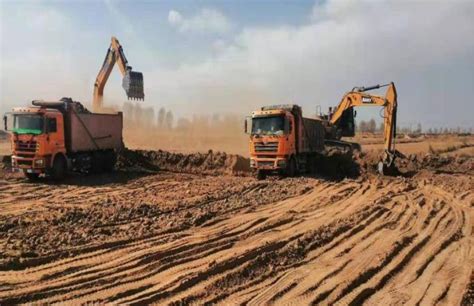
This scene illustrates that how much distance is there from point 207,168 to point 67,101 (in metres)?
8.01

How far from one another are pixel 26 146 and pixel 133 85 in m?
6.80

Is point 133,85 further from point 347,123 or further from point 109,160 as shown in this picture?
point 347,123

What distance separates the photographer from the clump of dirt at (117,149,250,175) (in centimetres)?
2425

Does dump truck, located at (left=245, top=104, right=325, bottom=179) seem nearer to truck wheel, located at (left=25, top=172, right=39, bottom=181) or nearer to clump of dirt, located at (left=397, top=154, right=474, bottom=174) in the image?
clump of dirt, located at (left=397, top=154, right=474, bottom=174)

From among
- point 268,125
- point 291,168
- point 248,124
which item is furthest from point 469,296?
point 248,124

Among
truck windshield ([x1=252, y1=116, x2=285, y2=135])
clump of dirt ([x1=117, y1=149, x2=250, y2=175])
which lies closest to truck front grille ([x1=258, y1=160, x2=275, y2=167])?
truck windshield ([x1=252, y1=116, x2=285, y2=135])

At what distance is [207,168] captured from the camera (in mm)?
24453

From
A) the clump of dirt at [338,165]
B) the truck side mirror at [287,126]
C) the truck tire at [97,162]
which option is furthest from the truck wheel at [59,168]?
the clump of dirt at [338,165]

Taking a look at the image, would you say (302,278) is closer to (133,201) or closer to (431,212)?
(431,212)

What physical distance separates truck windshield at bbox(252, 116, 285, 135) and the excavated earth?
4.27 m

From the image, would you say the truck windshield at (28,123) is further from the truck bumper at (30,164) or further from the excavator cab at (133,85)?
the excavator cab at (133,85)

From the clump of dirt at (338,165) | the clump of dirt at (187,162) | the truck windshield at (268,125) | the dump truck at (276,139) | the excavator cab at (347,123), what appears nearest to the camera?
the dump truck at (276,139)

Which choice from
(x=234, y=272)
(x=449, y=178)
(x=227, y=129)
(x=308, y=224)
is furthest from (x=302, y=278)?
(x=227, y=129)

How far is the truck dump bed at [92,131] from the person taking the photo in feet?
66.0
